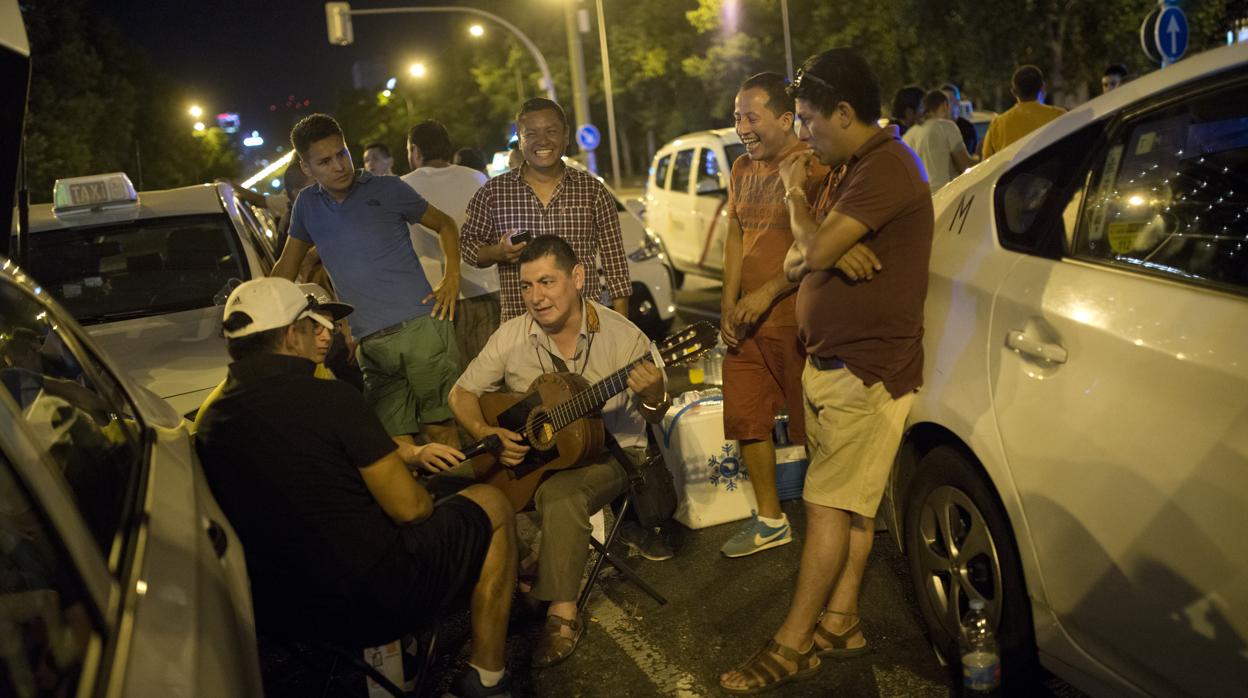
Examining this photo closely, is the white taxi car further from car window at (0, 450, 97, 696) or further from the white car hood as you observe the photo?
car window at (0, 450, 97, 696)

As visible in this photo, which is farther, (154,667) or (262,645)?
(262,645)

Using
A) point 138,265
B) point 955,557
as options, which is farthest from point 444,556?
point 138,265

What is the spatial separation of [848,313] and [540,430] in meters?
1.17

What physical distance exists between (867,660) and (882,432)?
80 centimetres

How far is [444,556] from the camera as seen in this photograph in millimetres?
3359

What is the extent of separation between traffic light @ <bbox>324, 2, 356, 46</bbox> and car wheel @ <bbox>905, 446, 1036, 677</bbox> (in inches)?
980

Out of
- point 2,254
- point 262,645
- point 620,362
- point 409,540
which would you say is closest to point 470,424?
point 620,362

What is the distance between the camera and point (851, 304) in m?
3.43

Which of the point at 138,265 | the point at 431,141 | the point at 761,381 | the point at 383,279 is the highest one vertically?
the point at 431,141

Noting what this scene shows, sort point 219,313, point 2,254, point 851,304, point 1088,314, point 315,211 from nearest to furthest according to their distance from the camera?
point 1088,314 < point 2,254 < point 851,304 < point 315,211 < point 219,313

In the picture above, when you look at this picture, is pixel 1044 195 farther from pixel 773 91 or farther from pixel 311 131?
pixel 311 131

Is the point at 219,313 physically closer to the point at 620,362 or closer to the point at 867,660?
the point at 620,362

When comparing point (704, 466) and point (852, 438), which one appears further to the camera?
point (704, 466)

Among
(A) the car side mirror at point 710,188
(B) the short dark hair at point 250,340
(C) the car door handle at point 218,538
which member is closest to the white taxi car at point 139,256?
(B) the short dark hair at point 250,340
